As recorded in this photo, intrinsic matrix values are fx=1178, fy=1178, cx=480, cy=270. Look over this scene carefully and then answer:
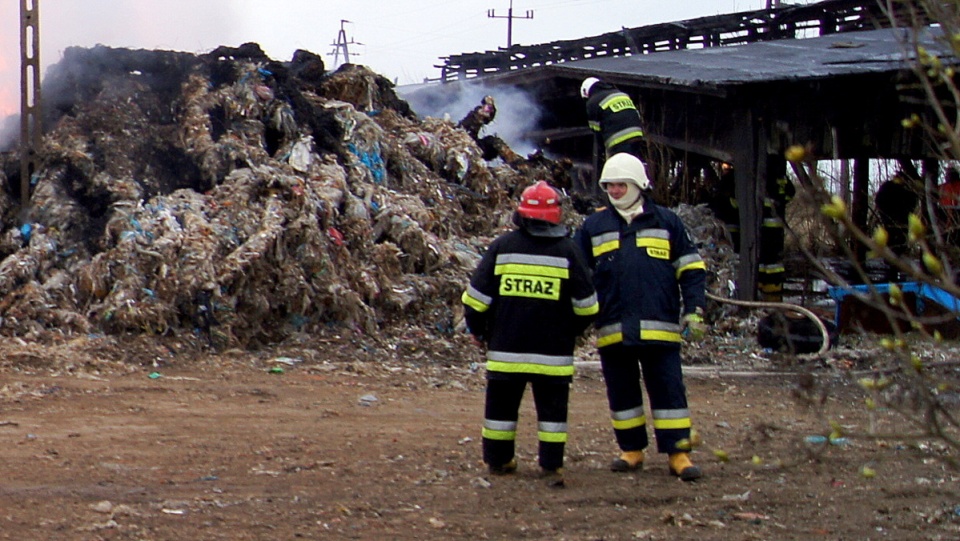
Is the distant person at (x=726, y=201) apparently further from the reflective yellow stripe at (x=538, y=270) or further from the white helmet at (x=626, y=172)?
the reflective yellow stripe at (x=538, y=270)

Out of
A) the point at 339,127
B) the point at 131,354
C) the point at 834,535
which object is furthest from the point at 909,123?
the point at 339,127

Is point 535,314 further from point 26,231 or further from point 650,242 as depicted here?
point 26,231

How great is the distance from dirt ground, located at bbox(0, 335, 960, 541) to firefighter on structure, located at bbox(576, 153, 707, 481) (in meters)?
0.27

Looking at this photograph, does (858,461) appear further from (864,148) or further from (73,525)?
(864,148)

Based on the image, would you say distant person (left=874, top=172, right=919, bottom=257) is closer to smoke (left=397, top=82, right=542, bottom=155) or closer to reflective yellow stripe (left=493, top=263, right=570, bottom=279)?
smoke (left=397, top=82, right=542, bottom=155)

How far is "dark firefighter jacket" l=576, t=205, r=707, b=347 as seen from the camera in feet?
20.9

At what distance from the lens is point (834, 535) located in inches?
212

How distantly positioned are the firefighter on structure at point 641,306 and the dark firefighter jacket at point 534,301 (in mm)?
291

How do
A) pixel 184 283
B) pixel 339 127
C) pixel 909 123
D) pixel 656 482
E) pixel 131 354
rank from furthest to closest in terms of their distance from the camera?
pixel 339 127 < pixel 184 283 < pixel 131 354 < pixel 656 482 < pixel 909 123

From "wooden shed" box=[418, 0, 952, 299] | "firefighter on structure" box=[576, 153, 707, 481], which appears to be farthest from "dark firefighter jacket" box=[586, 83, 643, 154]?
"wooden shed" box=[418, 0, 952, 299]

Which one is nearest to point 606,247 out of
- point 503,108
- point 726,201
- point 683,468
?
point 683,468

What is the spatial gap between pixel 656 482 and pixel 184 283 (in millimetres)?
5814

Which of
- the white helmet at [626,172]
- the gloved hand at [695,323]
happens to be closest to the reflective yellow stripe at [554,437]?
the gloved hand at [695,323]

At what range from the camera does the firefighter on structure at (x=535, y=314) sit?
6164mm
